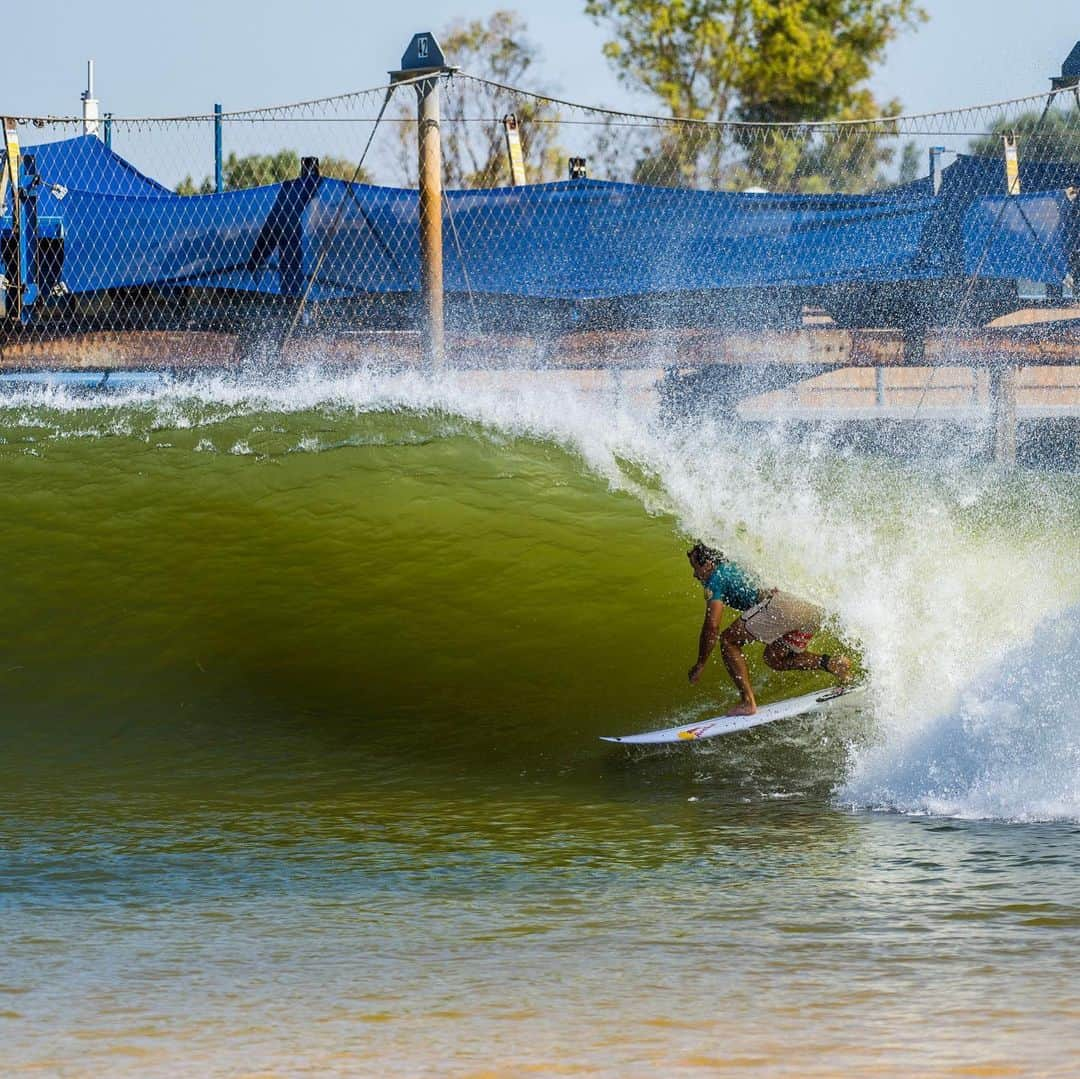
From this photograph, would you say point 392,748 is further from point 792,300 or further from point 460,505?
point 792,300

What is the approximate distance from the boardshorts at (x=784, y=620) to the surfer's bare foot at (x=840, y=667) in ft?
0.45

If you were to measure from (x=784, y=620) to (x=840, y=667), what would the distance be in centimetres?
33

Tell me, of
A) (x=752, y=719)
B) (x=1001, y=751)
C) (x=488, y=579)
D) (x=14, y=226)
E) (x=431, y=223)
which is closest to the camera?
(x=1001, y=751)

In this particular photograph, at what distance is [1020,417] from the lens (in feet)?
41.3

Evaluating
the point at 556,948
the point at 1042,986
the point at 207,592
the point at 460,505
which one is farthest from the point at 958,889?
the point at 460,505

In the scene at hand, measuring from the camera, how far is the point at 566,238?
38.8ft

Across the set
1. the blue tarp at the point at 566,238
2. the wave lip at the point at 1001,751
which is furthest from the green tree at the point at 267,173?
the wave lip at the point at 1001,751

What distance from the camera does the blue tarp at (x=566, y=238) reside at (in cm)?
1174

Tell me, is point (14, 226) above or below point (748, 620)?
above

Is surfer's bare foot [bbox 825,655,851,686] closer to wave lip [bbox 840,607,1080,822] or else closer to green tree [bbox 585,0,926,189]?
wave lip [bbox 840,607,1080,822]

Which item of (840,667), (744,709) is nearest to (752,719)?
(744,709)

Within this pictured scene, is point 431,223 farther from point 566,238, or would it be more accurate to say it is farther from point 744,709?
point 744,709

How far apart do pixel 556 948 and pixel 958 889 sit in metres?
1.19

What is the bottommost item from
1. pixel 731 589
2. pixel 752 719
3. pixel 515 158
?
pixel 752 719
